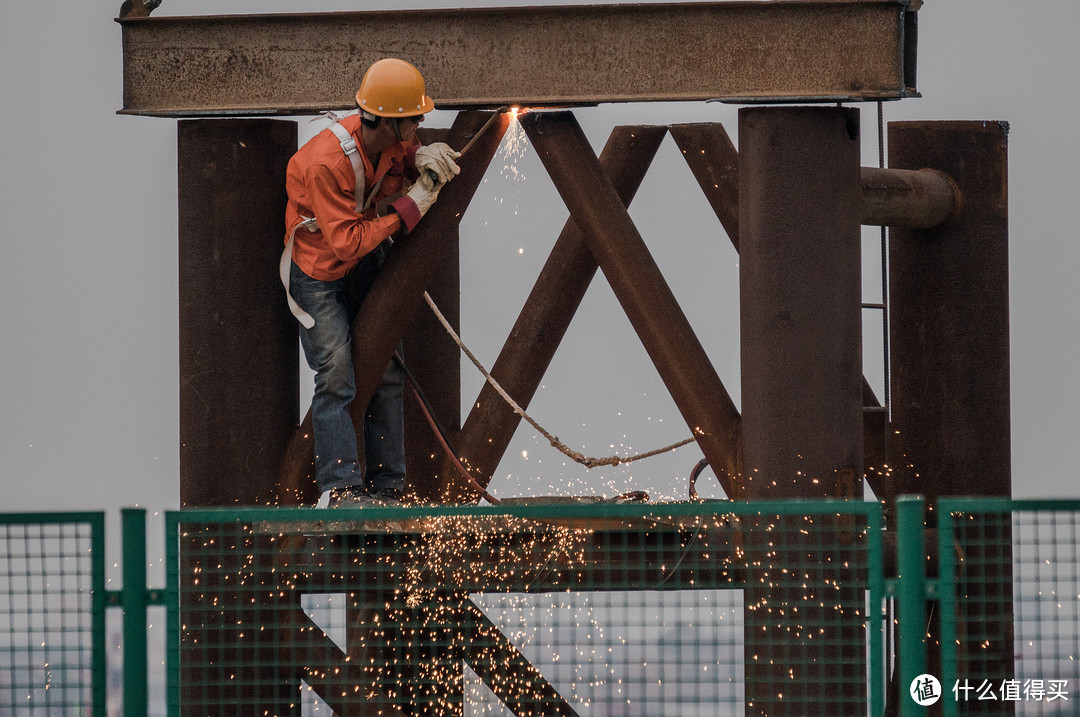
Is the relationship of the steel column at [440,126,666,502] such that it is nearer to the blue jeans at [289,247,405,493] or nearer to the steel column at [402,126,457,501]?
the steel column at [402,126,457,501]

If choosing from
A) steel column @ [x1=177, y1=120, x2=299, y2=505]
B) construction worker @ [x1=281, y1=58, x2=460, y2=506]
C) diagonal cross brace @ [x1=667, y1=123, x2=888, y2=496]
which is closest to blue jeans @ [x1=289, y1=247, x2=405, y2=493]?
construction worker @ [x1=281, y1=58, x2=460, y2=506]

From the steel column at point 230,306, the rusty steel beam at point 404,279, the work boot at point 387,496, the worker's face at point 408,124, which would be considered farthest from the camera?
the work boot at point 387,496

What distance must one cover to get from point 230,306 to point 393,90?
1.15 metres

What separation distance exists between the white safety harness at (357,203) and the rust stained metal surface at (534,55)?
0.39 feet

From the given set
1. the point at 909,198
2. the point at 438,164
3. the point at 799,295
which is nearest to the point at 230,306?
the point at 438,164

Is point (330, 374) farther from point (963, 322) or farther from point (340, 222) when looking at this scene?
point (963, 322)

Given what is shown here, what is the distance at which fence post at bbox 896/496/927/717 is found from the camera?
4898 mm

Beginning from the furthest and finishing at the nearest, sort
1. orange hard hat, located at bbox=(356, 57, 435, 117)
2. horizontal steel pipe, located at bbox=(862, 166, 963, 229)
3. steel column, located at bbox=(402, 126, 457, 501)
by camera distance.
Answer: steel column, located at bbox=(402, 126, 457, 501)
horizontal steel pipe, located at bbox=(862, 166, 963, 229)
orange hard hat, located at bbox=(356, 57, 435, 117)

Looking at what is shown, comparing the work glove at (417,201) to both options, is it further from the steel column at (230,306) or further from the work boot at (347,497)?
the work boot at (347,497)

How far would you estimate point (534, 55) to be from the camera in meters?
6.45

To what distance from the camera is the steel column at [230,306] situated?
676cm

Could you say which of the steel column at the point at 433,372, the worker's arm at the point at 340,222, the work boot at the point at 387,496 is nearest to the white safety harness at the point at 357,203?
the worker's arm at the point at 340,222

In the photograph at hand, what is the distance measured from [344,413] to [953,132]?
3273mm

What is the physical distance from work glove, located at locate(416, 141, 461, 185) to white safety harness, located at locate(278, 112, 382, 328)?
244 millimetres
